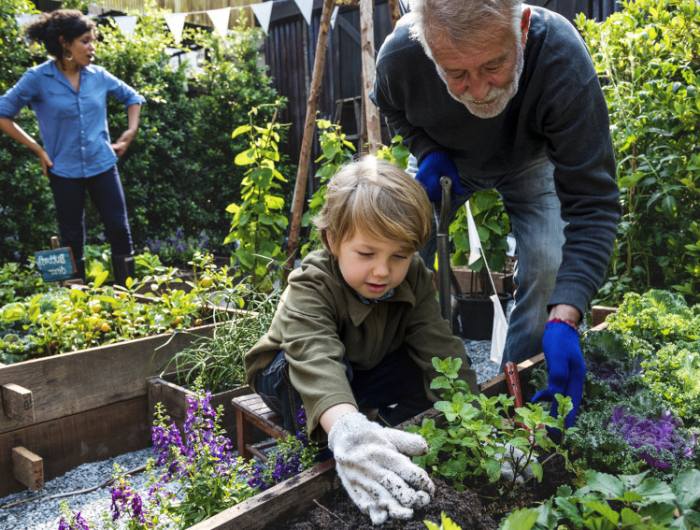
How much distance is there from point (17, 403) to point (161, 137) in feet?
18.1

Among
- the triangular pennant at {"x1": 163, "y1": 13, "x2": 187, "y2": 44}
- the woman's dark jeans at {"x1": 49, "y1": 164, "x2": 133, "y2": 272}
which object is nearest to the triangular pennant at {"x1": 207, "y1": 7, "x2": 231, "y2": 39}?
the triangular pennant at {"x1": 163, "y1": 13, "x2": 187, "y2": 44}

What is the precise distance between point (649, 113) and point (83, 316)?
2.91m

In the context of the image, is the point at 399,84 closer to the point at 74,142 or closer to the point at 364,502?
the point at 364,502

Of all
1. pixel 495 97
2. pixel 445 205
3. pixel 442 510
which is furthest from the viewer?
pixel 445 205

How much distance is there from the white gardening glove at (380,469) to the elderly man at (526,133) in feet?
1.95

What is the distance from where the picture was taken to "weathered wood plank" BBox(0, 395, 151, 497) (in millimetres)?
2059

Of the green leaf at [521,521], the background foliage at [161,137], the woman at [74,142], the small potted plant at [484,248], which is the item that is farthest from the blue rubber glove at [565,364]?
the background foliage at [161,137]

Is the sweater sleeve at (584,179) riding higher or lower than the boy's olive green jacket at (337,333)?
higher

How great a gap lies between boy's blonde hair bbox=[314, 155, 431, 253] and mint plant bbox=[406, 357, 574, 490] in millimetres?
384

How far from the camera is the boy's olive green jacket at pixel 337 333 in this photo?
1359 mm

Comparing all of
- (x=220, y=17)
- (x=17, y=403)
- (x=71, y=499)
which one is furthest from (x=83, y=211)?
(x=220, y=17)

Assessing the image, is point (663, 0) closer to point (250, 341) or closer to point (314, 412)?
point (250, 341)

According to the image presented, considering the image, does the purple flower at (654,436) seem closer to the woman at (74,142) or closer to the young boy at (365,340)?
the young boy at (365,340)

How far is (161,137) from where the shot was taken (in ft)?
22.7
